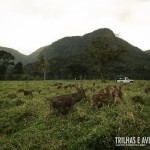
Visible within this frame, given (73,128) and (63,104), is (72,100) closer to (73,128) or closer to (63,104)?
(63,104)

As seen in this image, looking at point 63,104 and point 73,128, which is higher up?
point 63,104

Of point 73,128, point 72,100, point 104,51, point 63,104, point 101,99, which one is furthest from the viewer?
point 104,51

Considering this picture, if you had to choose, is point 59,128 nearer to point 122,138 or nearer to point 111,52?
point 122,138

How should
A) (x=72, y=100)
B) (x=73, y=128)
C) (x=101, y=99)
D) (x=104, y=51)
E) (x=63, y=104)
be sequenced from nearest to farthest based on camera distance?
1. (x=73, y=128)
2. (x=63, y=104)
3. (x=72, y=100)
4. (x=101, y=99)
5. (x=104, y=51)

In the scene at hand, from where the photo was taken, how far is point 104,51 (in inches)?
1996

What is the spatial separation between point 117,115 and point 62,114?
Answer: 8.13 feet

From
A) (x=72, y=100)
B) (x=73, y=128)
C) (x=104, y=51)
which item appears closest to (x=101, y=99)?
(x=72, y=100)

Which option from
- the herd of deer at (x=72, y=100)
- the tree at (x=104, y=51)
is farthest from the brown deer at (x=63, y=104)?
the tree at (x=104, y=51)

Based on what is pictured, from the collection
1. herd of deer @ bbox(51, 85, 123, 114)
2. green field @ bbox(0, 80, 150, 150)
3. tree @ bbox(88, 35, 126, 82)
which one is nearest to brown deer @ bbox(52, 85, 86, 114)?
herd of deer @ bbox(51, 85, 123, 114)

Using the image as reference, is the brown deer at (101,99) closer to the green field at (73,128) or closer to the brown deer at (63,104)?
the green field at (73,128)

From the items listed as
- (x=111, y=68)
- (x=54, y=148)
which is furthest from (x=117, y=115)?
(x=111, y=68)

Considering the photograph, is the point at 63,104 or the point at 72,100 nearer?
the point at 63,104

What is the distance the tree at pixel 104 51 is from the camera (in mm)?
50688

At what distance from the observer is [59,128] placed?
9.15 m
